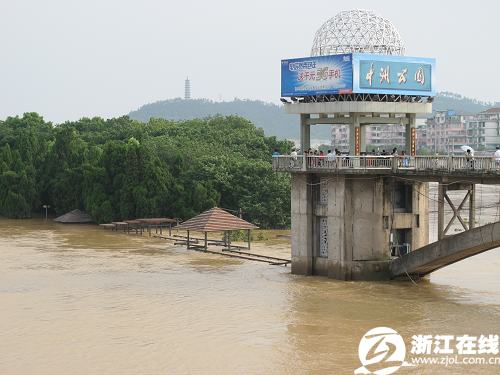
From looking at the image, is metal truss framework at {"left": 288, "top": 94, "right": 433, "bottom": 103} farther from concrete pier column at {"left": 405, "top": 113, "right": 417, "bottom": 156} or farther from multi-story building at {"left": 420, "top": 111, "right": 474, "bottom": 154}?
multi-story building at {"left": 420, "top": 111, "right": 474, "bottom": 154}

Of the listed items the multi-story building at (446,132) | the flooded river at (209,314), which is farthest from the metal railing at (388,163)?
the multi-story building at (446,132)

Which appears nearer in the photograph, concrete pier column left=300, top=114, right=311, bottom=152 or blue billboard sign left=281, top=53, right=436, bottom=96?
blue billboard sign left=281, top=53, right=436, bottom=96

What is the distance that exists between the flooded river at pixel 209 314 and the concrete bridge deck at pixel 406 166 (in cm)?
528

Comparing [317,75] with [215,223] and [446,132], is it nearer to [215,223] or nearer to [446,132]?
[215,223]

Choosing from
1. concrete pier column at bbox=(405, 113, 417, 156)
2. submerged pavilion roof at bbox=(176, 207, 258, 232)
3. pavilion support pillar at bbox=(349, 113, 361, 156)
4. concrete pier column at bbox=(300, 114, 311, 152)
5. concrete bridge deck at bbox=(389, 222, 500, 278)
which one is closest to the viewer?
concrete bridge deck at bbox=(389, 222, 500, 278)

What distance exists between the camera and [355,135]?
42.8 metres

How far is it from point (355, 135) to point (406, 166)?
3.59 metres

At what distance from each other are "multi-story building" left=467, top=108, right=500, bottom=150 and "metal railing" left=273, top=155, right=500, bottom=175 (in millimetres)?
126906

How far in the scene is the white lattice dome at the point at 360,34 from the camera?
43906 millimetres

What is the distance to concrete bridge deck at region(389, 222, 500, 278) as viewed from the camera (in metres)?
36.3

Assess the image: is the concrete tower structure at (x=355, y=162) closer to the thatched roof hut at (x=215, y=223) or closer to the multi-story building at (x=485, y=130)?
the thatched roof hut at (x=215, y=223)

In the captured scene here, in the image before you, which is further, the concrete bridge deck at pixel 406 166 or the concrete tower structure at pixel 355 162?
the concrete tower structure at pixel 355 162

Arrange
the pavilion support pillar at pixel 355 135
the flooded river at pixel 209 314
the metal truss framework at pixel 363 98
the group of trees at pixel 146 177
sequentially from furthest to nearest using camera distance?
the group of trees at pixel 146 177 < the metal truss framework at pixel 363 98 < the pavilion support pillar at pixel 355 135 < the flooded river at pixel 209 314

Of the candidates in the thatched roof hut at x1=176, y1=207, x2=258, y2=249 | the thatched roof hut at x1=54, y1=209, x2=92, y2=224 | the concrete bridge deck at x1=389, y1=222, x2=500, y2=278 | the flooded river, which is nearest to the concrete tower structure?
the concrete bridge deck at x1=389, y1=222, x2=500, y2=278
